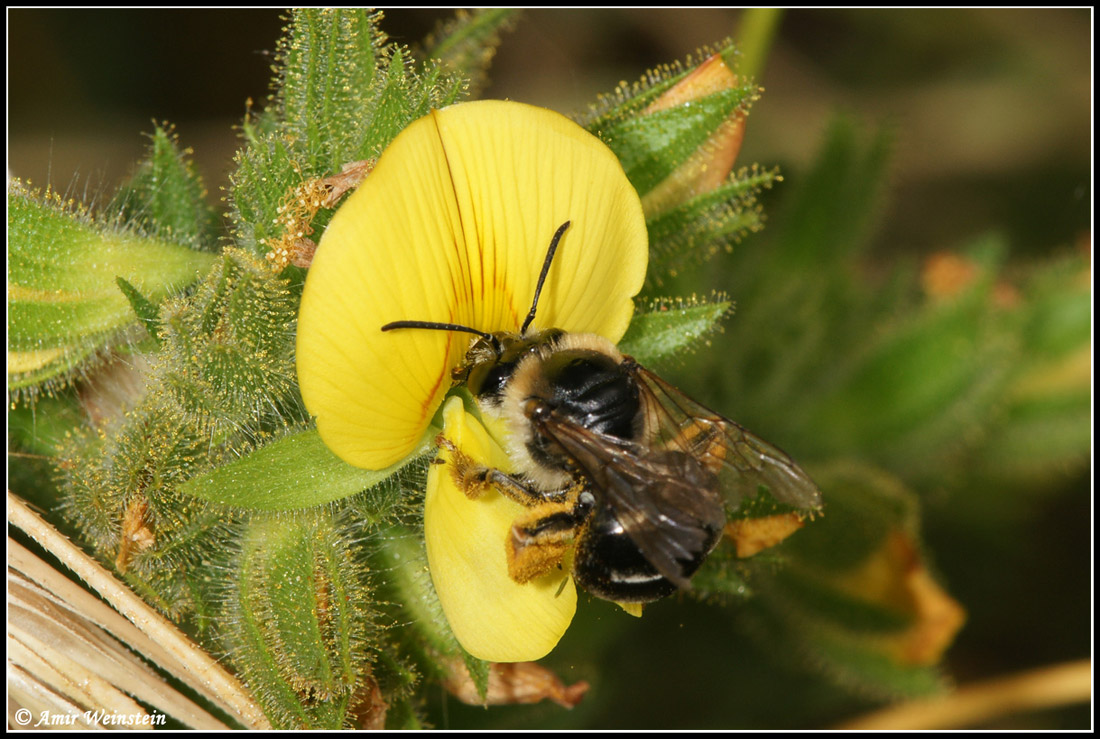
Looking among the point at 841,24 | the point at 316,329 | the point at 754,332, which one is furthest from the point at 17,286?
the point at 841,24

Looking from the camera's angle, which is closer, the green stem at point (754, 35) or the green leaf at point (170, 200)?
the green leaf at point (170, 200)

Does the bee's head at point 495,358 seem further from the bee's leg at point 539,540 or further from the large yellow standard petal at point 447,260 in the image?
the bee's leg at point 539,540

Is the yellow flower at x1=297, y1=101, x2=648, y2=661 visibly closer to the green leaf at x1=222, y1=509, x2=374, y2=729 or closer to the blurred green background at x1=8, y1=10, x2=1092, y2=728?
the green leaf at x1=222, y1=509, x2=374, y2=729

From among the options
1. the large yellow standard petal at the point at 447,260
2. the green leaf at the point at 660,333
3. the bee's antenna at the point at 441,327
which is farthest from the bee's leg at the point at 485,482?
the green leaf at the point at 660,333

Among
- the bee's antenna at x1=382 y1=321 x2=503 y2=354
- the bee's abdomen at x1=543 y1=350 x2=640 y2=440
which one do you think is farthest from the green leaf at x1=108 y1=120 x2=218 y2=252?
the bee's abdomen at x1=543 y1=350 x2=640 y2=440

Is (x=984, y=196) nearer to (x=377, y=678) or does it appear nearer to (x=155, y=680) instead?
(x=377, y=678)

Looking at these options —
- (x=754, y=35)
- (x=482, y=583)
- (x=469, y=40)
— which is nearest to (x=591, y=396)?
(x=482, y=583)
